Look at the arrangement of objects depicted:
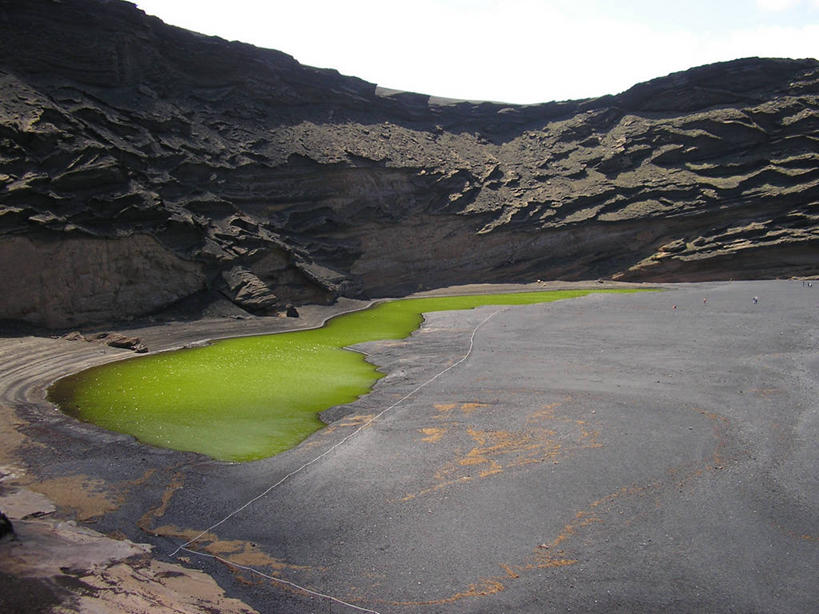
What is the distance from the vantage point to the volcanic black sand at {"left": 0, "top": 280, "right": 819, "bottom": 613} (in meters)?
6.62

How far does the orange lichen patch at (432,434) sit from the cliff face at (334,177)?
61.2 feet

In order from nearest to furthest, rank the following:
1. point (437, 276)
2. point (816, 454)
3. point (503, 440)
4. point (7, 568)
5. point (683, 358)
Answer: point (7, 568)
point (816, 454)
point (503, 440)
point (683, 358)
point (437, 276)

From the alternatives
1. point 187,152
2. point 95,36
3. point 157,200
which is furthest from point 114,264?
point 95,36

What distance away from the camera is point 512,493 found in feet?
28.3

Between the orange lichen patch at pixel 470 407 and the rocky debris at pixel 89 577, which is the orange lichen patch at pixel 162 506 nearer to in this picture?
the rocky debris at pixel 89 577

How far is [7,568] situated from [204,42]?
1553 inches

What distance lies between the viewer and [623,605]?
245 inches

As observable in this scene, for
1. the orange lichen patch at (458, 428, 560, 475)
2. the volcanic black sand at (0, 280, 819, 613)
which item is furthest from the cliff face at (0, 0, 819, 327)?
the orange lichen patch at (458, 428, 560, 475)

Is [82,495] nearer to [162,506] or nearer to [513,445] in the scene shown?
[162,506]

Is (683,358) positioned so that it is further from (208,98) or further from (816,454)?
(208,98)

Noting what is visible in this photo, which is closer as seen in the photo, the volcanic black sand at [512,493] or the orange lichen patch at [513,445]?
the volcanic black sand at [512,493]

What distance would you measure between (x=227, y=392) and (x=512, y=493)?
29.7 feet

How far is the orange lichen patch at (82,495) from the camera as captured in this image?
28.1 ft

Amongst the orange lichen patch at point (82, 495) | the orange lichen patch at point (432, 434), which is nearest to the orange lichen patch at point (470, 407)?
the orange lichen patch at point (432, 434)
